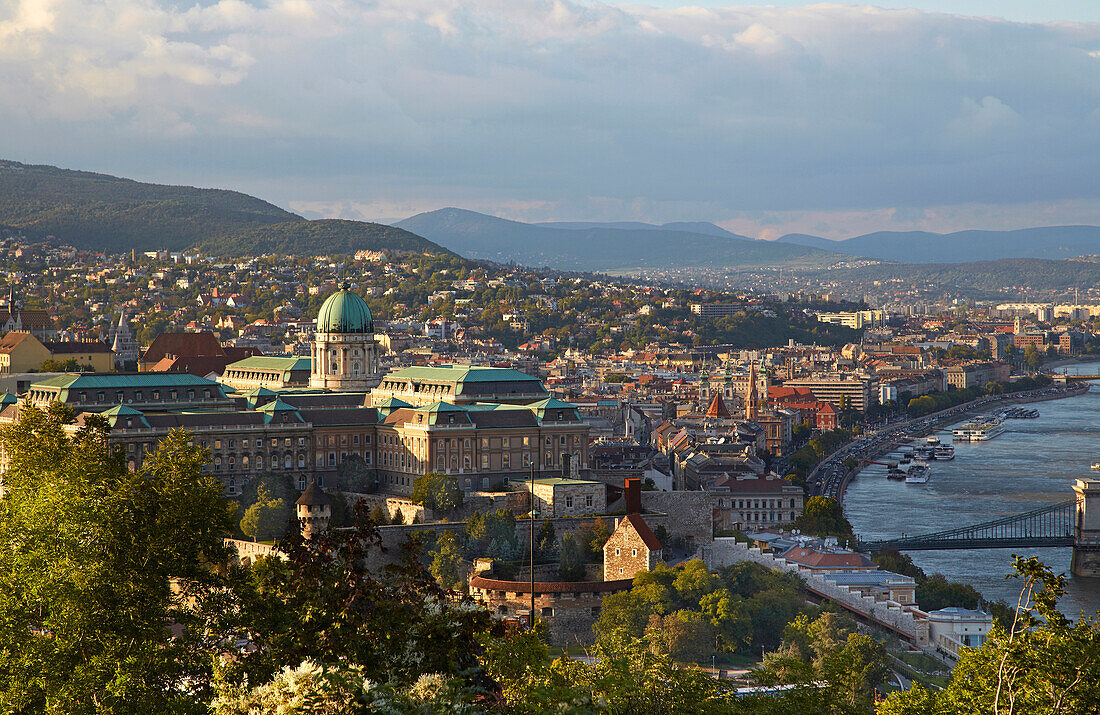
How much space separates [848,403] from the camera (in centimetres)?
16012

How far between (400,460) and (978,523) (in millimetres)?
34578

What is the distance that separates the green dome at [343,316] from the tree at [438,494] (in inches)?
699

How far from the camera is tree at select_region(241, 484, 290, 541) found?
5666 centimetres

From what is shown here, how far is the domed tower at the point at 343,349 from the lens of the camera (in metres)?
75.1

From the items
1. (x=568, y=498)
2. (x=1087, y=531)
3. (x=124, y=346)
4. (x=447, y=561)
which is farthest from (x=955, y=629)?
(x=124, y=346)

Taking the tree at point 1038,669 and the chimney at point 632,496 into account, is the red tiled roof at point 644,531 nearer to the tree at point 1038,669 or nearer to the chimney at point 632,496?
the chimney at point 632,496

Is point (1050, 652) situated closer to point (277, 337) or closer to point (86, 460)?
point (86, 460)

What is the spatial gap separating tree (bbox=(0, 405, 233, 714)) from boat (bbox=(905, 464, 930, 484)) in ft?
274

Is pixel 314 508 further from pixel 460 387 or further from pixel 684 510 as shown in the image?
pixel 460 387

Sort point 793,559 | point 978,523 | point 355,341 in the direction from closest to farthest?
1. point 793,559
2. point 355,341
3. point 978,523

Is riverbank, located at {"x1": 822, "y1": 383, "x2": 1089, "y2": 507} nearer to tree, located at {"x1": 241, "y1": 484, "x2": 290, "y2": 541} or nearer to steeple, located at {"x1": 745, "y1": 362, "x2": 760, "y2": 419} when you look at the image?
steeple, located at {"x1": 745, "y1": 362, "x2": 760, "y2": 419}

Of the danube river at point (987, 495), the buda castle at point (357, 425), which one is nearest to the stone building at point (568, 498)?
the buda castle at point (357, 425)

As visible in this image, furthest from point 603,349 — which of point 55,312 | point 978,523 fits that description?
point 978,523

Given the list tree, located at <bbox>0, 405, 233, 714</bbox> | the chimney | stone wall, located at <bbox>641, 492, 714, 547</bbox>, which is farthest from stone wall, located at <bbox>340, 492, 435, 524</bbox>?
tree, located at <bbox>0, 405, 233, 714</bbox>
